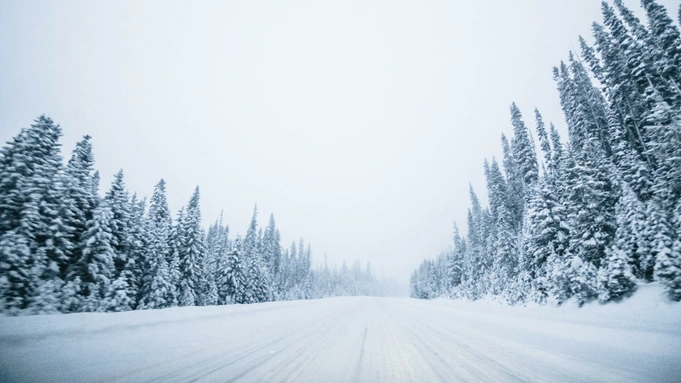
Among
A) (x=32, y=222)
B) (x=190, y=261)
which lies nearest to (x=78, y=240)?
(x=32, y=222)

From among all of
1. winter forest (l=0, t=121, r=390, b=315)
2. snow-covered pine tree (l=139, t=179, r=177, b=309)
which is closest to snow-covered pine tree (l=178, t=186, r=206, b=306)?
winter forest (l=0, t=121, r=390, b=315)

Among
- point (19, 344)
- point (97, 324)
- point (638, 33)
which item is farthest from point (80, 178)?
point (638, 33)

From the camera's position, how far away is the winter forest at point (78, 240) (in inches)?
547

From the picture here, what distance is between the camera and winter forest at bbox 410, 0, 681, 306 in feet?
45.4

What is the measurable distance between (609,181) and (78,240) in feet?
120

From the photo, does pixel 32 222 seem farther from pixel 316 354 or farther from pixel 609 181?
pixel 609 181

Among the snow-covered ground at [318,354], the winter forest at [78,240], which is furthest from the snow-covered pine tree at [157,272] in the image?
the snow-covered ground at [318,354]

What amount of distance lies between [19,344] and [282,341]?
502cm

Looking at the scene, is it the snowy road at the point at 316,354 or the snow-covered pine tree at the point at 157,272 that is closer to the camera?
the snowy road at the point at 316,354

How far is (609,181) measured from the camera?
61.1 feet

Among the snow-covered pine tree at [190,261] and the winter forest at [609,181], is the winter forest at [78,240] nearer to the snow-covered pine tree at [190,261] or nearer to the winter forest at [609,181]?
the snow-covered pine tree at [190,261]

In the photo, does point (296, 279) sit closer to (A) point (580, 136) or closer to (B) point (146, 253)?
(B) point (146, 253)

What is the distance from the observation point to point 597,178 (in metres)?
18.8

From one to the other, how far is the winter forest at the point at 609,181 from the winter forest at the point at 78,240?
2948cm
